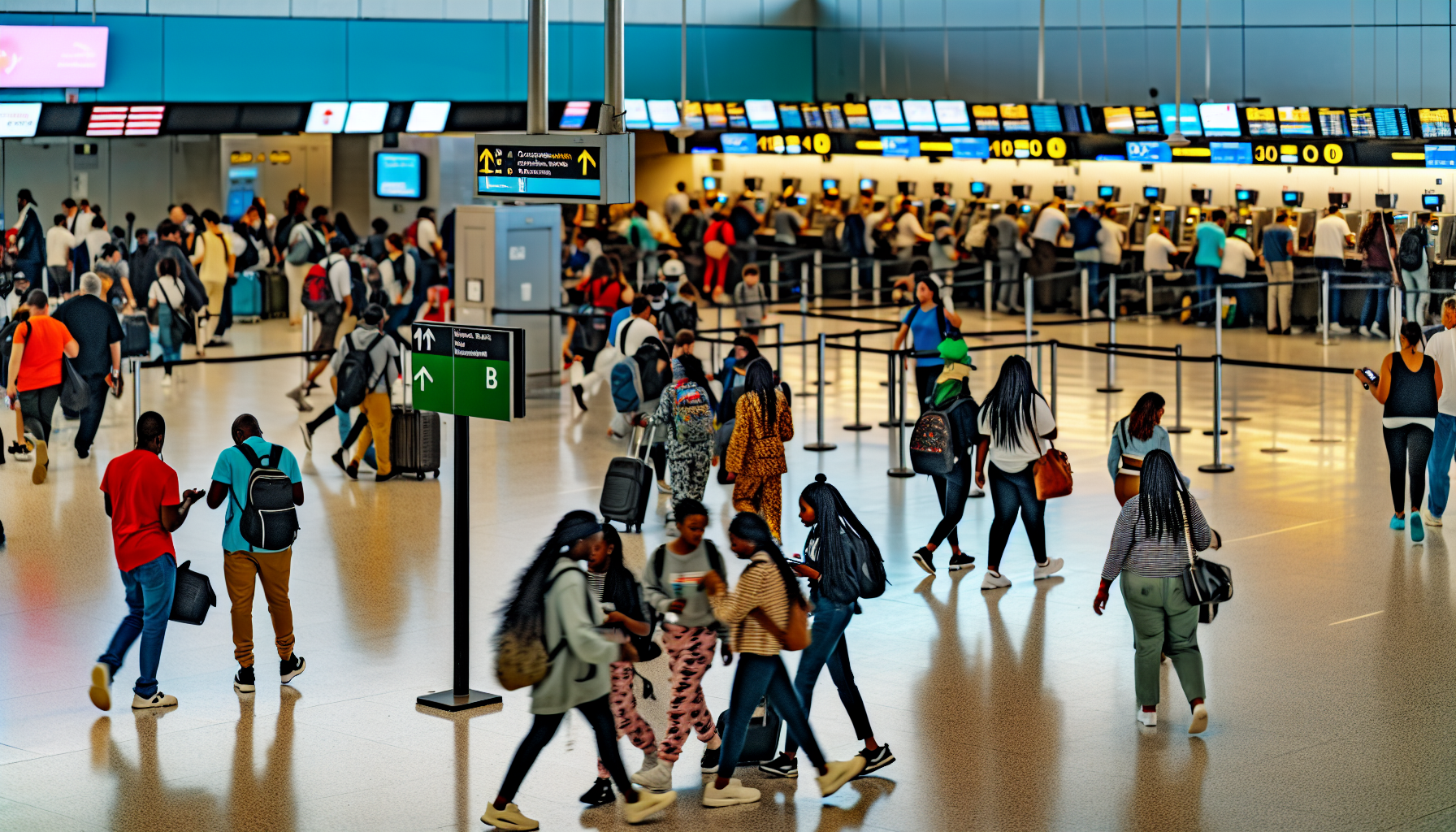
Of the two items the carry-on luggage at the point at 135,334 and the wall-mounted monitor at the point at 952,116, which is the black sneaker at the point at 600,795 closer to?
the carry-on luggage at the point at 135,334

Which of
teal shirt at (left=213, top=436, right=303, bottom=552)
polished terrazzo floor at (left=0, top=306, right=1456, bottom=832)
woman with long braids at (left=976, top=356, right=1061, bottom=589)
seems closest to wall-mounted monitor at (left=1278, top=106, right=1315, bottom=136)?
polished terrazzo floor at (left=0, top=306, right=1456, bottom=832)

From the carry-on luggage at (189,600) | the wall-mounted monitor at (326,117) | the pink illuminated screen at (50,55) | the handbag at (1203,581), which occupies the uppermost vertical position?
the pink illuminated screen at (50,55)

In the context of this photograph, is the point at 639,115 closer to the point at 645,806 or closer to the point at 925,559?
the point at 925,559

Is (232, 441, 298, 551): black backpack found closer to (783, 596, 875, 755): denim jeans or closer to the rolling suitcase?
(783, 596, 875, 755): denim jeans

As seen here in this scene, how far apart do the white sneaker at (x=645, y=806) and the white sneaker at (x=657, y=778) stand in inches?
7.2

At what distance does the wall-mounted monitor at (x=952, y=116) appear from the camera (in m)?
28.8

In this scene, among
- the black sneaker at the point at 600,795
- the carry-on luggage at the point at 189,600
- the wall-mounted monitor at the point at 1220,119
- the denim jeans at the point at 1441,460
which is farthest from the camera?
the wall-mounted monitor at the point at 1220,119

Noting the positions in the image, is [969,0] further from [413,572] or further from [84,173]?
[413,572]

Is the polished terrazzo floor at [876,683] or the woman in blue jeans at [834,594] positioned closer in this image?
the polished terrazzo floor at [876,683]

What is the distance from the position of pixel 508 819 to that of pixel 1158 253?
21.4m

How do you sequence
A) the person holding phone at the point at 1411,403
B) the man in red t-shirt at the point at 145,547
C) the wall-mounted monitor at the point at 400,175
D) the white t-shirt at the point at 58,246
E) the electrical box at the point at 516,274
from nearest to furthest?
the man in red t-shirt at the point at 145,547 → the person holding phone at the point at 1411,403 → the electrical box at the point at 516,274 → the white t-shirt at the point at 58,246 → the wall-mounted monitor at the point at 400,175

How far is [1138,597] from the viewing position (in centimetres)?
A: 874

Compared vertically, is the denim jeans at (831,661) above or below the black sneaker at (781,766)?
above

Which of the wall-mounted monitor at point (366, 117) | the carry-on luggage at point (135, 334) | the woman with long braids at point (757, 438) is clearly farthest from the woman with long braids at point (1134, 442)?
the wall-mounted monitor at point (366, 117)
